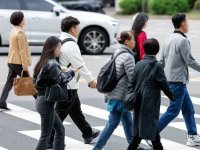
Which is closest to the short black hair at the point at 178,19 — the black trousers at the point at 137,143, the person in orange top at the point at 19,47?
the black trousers at the point at 137,143

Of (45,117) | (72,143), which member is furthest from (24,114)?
(45,117)

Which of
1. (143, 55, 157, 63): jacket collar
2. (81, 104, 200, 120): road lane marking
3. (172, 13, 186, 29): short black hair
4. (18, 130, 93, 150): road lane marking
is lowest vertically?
(81, 104, 200, 120): road lane marking

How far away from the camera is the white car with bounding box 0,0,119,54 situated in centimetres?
2164

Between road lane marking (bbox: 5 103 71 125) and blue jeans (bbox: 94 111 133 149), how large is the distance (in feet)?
8.60

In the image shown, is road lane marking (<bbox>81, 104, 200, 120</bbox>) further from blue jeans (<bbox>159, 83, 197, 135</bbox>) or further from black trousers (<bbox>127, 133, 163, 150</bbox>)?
black trousers (<bbox>127, 133, 163, 150</bbox>)

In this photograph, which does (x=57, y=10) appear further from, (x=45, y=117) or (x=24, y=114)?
(x=45, y=117)

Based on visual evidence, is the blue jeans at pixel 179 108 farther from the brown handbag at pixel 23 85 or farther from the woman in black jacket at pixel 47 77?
the brown handbag at pixel 23 85

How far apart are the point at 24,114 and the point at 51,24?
9467 mm

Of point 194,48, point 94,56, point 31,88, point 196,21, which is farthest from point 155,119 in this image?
point 196,21

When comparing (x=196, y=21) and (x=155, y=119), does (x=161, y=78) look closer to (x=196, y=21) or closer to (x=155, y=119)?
(x=155, y=119)

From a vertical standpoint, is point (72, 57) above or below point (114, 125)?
above

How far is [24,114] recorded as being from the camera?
12602 mm

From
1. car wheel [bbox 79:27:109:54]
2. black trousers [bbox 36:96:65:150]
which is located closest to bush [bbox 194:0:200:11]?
car wheel [bbox 79:27:109:54]

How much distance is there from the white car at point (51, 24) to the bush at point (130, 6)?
25302 mm
